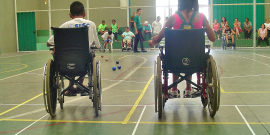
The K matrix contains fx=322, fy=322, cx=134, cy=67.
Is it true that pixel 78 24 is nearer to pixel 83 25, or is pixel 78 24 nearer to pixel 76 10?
pixel 83 25

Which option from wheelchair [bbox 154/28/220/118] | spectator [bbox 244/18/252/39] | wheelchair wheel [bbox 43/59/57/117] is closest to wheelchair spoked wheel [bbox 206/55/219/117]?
wheelchair [bbox 154/28/220/118]

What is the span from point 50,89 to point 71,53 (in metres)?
0.50

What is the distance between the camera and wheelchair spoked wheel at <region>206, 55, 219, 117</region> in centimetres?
354

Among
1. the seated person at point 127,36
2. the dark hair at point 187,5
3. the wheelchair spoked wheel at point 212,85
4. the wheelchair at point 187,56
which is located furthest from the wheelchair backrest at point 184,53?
the seated person at point 127,36

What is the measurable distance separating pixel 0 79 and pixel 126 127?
4902mm

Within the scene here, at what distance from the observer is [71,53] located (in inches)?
154

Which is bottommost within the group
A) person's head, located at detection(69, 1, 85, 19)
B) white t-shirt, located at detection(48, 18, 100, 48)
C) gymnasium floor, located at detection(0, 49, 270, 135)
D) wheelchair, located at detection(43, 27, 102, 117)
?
gymnasium floor, located at detection(0, 49, 270, 135)

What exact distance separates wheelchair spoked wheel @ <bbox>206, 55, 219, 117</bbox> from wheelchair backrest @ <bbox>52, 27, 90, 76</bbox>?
1449mm

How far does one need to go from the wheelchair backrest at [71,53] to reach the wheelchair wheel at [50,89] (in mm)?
118

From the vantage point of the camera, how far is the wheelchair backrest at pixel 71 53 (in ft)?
12.7

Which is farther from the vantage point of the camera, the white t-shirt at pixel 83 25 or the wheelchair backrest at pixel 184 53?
the white t-shirt at pixel 83 25

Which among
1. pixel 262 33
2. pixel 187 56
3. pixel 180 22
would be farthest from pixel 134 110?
pixel 262 33

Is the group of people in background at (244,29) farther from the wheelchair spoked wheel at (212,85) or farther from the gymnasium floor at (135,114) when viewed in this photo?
the wheelchair spoked wheel at (212,85)

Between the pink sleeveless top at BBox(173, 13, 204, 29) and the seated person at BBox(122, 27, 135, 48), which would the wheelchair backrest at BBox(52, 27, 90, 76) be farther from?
the seated person at BBox(122, 27, 135, 48)
